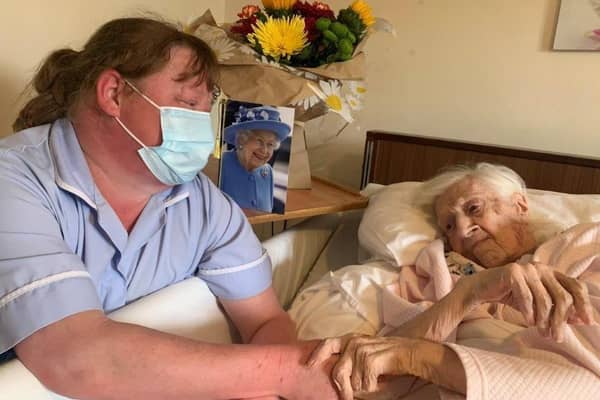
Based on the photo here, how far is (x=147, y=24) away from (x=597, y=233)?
101cm

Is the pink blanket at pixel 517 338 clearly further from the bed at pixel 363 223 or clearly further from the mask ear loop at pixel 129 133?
the mask ear loop at pixel 129 133

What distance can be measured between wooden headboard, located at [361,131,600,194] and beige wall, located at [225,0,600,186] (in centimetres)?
18

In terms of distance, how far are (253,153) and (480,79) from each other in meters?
0.86

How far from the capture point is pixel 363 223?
57.9 inches

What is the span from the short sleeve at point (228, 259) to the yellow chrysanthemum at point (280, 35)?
49cm

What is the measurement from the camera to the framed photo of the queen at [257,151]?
4.50 ft

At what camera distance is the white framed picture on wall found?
1533mm

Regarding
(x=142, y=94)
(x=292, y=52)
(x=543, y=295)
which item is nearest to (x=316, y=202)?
(x=292, y=52)

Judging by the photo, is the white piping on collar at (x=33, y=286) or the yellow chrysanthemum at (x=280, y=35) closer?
the white piping on collar at (x=33, y=286)

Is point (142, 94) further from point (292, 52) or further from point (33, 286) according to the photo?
point (292, 52)

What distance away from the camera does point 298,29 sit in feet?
4.64

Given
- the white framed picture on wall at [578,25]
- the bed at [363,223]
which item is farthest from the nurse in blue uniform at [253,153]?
the white framed picture on wall at [578,25]

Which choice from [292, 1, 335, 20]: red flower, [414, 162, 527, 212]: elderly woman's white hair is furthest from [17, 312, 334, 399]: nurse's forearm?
[292, 1, 335, 20]: red flower

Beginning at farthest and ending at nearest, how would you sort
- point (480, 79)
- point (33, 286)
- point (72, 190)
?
point (480, 79) → point (72, 190) → point (33, 286)
